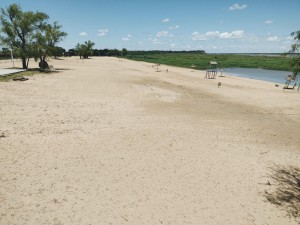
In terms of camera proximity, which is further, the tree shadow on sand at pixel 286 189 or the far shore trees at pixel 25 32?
the far shore trees at pixel 25 32

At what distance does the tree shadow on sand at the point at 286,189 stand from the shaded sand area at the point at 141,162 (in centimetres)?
7

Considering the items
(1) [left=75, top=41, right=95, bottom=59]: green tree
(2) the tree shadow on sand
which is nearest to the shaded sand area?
(2) the tree shadow on sand

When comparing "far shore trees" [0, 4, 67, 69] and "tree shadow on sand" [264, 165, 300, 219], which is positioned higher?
"far shore trees" [0, 4, 67, 69]

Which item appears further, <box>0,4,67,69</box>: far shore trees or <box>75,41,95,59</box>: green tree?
<box>75,41,95,59</box>: green tree

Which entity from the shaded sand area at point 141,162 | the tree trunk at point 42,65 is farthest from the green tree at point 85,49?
the shaded sand area at point 141,162

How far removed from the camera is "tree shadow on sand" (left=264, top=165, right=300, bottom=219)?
9.53m

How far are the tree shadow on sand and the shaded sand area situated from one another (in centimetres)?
7

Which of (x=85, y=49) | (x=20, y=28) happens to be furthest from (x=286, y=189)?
(x=85, y=49)

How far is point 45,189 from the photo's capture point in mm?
9711

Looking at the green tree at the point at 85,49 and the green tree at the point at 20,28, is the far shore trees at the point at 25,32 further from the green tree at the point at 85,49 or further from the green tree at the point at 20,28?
the green tree at the point at 85,49

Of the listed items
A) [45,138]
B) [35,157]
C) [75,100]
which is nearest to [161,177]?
[35,157]

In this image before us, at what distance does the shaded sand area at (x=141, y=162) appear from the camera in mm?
8852

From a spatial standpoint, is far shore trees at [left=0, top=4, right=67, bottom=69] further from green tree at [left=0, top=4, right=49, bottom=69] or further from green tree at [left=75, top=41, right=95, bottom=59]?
green tree at [left=75, top=41, right=95, bottom=59]

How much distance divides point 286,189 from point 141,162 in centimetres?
616
